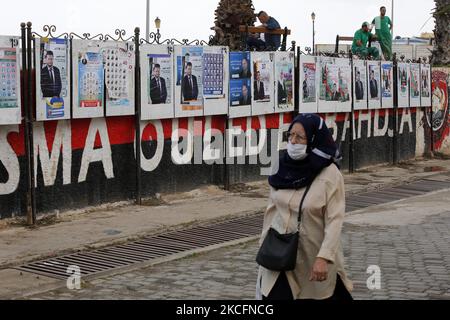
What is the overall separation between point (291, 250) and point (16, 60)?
6.50 metres

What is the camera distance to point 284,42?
59.7 ft

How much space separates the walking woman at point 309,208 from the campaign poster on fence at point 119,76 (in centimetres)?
727

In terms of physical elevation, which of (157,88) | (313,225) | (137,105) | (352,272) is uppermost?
(157,88)

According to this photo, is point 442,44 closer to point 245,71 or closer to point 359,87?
point 359,87

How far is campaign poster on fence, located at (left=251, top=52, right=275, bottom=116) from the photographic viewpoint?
16500mm

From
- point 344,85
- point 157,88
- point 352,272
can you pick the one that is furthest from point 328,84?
point 352,272

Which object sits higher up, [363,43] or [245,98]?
[363,43]

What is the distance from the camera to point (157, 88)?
1423 cm

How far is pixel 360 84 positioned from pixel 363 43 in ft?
9.02

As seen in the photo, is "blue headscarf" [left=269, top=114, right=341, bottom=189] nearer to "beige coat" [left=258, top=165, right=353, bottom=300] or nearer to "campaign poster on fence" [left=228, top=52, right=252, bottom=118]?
"beige coat" [left=258, top=165, right=353, bottom=300]

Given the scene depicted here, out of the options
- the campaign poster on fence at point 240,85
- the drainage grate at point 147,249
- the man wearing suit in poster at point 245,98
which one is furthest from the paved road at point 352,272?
the man wearing suit in poster at point 245,98

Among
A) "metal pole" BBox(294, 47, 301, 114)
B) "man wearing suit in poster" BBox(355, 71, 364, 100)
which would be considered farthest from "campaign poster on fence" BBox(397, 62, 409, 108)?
"metal pole" BBox(294, 47, 301, 114)

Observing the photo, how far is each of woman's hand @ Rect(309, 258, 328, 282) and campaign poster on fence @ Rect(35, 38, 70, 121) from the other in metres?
6.67

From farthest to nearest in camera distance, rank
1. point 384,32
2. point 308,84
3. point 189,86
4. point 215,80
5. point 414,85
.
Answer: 1. point 384,32
2. point 414,85
3. point 308,84
4. point 215,80
5. point 189,86
